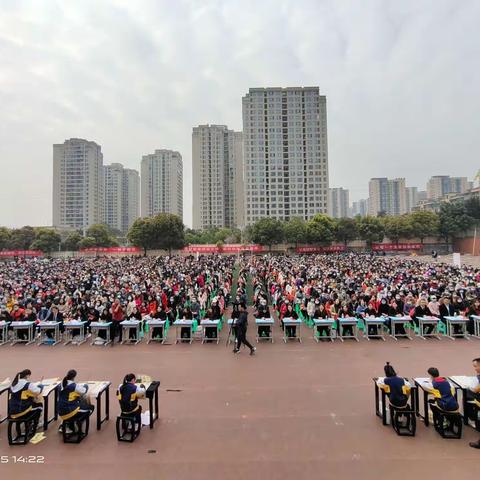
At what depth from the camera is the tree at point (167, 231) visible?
217ft

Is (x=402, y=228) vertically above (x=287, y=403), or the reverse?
(x=402, y=228)

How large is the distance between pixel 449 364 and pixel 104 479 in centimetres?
868

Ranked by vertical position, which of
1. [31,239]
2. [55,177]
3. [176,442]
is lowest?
[176,442]

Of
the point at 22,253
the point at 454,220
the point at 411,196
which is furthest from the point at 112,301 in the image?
the point at 411,196

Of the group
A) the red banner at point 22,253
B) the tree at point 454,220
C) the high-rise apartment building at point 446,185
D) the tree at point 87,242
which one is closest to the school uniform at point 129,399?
the red banner at point 22,253

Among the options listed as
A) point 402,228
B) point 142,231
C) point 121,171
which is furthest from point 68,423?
point 121,171

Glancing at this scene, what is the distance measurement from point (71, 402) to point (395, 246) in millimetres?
73298

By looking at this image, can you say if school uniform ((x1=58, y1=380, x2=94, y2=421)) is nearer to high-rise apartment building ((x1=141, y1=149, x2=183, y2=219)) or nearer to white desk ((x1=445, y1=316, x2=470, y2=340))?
white desk ((x1=445, y1=316, x2=470, y2=340))

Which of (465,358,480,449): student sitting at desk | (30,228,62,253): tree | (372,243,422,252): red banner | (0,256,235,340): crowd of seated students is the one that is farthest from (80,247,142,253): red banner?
(465,358,480,449): student sitting at desk

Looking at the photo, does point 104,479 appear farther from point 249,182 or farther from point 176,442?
point 249,182

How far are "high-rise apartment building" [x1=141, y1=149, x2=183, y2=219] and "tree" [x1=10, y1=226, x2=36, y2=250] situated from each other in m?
77.9

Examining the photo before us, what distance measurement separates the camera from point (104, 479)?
4531 millimetres

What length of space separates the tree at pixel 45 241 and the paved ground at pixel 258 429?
2827 inches

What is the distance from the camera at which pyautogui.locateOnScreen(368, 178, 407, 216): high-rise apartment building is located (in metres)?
174
